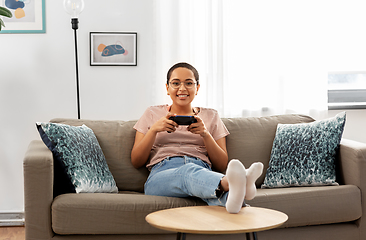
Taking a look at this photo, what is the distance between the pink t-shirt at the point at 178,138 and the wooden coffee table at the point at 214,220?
0.68 m

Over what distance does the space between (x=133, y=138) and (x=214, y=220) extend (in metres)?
1.11

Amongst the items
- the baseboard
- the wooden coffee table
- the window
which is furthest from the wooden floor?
the window

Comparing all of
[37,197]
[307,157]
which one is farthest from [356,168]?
[37,197]

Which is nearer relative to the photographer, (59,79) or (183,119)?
(183,119)

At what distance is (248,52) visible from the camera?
3004 mm

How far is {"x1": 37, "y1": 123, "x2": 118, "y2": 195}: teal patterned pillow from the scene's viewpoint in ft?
6.25

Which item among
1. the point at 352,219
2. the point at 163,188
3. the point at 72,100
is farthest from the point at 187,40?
the point at 352,219

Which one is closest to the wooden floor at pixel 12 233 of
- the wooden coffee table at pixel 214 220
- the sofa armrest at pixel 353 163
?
the wooden coffee table at pixel 214 220

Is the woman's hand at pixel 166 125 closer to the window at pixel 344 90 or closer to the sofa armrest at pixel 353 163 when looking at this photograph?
the sofa armrest at pixel 353 163

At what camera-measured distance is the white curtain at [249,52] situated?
9.64ft

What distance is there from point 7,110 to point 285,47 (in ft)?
7.03

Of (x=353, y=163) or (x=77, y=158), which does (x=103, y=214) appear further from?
(x=353, y=163)

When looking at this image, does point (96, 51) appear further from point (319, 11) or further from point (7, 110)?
point (319, 11)

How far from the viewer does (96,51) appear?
9.78ft
